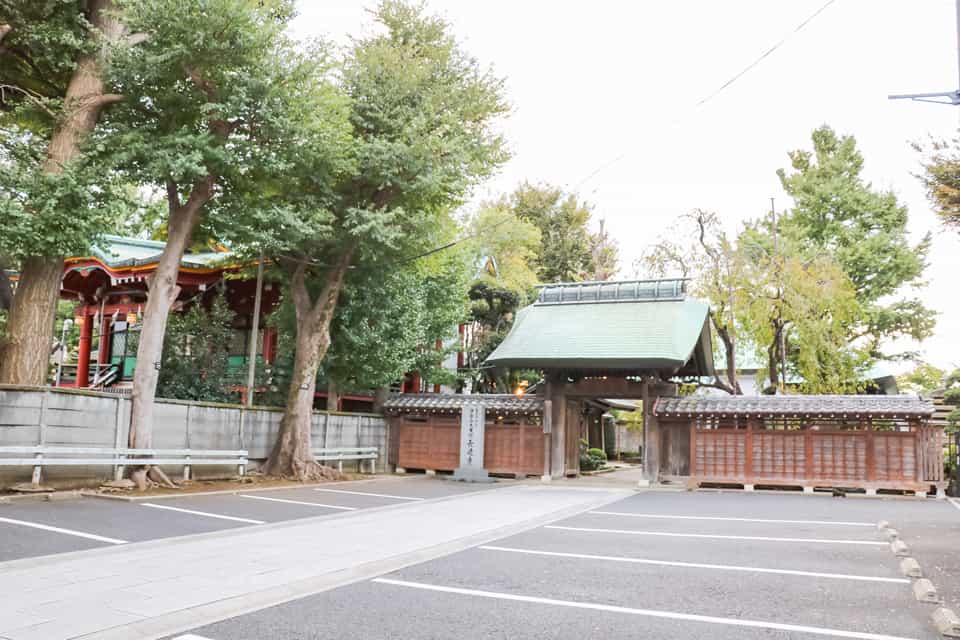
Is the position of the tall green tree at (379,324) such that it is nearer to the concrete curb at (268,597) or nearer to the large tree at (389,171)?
the large tree at (389,171)

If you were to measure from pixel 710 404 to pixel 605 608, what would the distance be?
47.1ft

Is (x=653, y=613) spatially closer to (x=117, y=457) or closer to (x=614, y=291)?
(x=117, y=457)

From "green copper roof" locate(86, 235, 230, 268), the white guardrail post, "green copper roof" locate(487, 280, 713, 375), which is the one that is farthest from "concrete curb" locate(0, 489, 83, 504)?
"green copper roof" locate(487, 280, 713, 375)

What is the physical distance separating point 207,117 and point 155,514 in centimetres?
723

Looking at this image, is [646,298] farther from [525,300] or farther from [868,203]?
[868,203]

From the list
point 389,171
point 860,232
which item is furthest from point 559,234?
point 389,171

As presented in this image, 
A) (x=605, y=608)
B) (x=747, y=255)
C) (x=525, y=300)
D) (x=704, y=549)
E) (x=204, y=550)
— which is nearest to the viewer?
(x=605, y=608)

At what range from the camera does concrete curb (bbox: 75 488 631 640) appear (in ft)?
15.2

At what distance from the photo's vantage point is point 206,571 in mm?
6500

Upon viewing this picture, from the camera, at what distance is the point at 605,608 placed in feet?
18.3

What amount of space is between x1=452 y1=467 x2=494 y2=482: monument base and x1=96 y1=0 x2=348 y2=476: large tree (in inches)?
339

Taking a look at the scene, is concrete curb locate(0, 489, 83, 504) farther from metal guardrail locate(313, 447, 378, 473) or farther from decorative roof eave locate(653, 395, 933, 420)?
decorative roof eave locate(653, 395, 933, 420)

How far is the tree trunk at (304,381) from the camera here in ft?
55.7

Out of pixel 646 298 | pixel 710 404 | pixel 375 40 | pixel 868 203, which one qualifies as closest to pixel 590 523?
pixel 710 404
